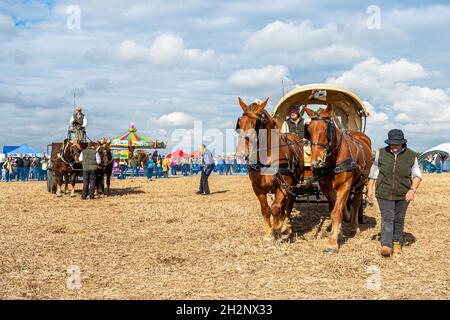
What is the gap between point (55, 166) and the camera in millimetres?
16875

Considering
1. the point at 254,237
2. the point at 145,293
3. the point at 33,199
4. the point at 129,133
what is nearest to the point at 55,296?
the point at 145,293

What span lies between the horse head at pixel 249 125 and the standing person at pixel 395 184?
1.92 meters

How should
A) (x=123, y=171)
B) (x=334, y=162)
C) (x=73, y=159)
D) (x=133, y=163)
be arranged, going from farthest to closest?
(x=133, y=163) → (x=123, y=171) → (x=73, y=159) → (x=334, y=162)

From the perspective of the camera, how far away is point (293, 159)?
8.08 metres

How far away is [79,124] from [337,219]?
12.3m

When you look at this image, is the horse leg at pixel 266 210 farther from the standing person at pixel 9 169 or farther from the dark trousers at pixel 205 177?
the standing person at pixel 9 169

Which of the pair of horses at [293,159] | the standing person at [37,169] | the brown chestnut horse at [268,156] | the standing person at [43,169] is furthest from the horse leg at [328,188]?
the standing person at [37,169]

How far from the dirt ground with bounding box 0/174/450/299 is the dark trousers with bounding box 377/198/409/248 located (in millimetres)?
336

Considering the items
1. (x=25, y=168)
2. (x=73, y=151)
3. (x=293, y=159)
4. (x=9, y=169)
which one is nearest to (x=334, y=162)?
(x=293, y=159)

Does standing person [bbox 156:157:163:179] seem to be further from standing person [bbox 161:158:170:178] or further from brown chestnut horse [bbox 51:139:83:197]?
brown chestnut horse [bbox 51:139:83:197]

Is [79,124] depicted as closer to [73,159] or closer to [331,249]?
[73,159]

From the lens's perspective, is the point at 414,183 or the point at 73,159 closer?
the point at 414,183

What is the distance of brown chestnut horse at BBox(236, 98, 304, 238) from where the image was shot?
7.24 metres

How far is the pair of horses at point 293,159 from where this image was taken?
7188 mm
